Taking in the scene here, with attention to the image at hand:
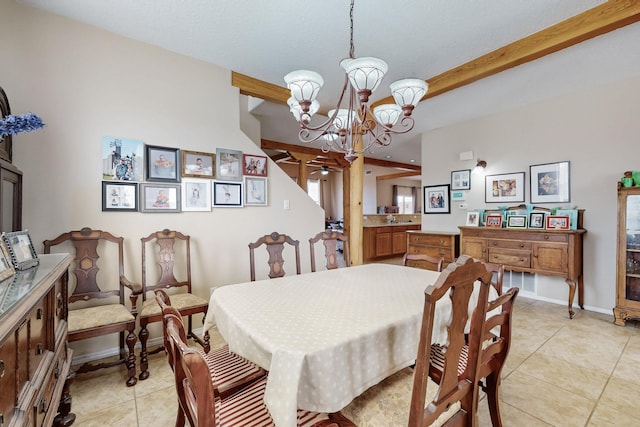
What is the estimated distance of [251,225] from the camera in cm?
314

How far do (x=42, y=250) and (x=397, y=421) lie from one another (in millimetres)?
2612

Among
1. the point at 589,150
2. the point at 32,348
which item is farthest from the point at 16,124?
the point at 589,150

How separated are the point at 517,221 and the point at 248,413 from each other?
12.9 feet

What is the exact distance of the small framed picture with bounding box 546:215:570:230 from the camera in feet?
10.7

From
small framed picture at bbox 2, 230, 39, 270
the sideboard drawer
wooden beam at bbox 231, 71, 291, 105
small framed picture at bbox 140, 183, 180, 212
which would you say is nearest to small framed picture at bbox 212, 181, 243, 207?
small framed picture at bbox 140, 183, 180, 212

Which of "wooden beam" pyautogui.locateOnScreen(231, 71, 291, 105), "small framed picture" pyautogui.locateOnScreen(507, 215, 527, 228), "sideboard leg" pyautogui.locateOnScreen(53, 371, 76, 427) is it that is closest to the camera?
"sideboard leg" pyautogui.locateOnScreen(53, 371, 76, 427)

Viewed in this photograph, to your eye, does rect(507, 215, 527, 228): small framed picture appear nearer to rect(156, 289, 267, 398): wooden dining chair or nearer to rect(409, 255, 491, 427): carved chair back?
rect(409, 255, 491, 427): carved chair back

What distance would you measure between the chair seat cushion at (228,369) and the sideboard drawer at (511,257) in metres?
3.50

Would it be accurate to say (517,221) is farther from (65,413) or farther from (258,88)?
(65,413)

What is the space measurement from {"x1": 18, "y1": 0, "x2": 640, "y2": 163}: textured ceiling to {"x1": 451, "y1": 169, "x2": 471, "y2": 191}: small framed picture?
1.37 meters

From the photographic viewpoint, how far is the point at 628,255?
9.09ft

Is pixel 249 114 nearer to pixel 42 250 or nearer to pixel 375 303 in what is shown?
pixel 42 250

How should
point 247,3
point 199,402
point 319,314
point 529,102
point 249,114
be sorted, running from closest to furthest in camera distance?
point 199,402 < point 319,314 < point 247,3 < point 529,102 < point 249,114

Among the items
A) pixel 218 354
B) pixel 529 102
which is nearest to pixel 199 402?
pixel 218 354
